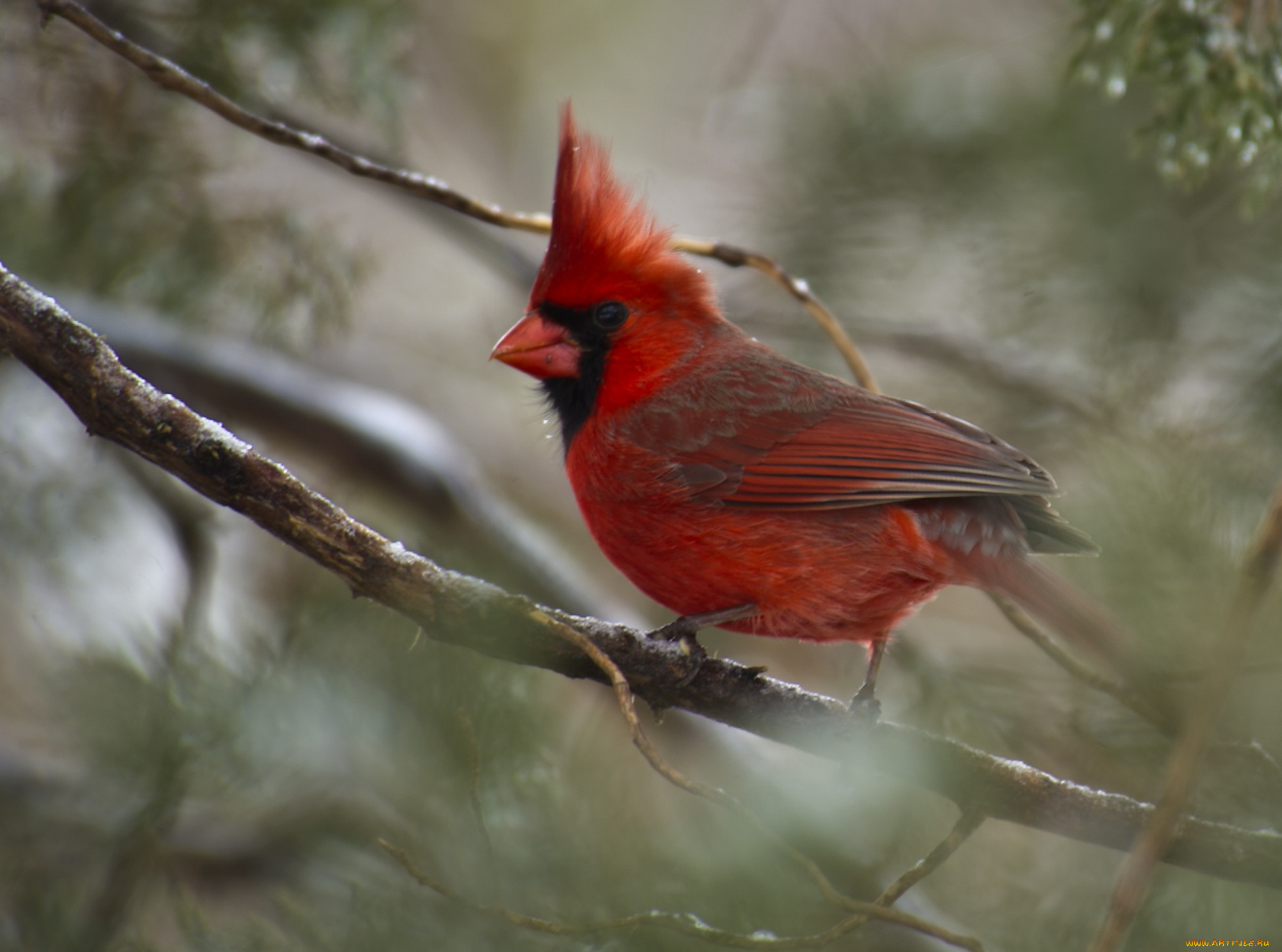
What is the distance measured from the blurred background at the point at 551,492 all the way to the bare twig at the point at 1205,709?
26.1 inches

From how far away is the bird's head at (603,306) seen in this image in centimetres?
265

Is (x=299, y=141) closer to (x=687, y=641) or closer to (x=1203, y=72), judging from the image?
(x=687, y=641)

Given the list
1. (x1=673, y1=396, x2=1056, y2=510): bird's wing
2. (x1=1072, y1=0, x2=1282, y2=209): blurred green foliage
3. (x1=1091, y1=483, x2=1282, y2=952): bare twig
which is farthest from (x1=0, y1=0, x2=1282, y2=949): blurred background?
(x1=1091, y1=483, x2=1282, y2=952): bare twig

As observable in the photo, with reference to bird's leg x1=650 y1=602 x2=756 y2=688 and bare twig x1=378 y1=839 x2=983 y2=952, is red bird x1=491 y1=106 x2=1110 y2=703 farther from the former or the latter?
bare twig x1=378 y1=839 x2=983 y2=952

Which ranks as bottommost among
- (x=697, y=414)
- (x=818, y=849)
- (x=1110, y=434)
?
(x=818, y=849)

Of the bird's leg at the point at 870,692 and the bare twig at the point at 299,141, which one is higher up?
the bare twig at the point at 299,141

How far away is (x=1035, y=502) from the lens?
8.22ft

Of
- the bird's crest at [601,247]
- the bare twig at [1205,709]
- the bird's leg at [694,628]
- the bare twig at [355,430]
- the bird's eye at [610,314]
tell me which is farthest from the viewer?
the bare twig at [355,430]

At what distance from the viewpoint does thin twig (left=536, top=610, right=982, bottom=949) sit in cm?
159

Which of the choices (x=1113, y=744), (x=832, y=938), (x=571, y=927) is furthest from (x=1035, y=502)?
(x=571, y=927)

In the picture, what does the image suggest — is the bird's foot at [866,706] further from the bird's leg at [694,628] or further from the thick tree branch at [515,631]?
the bird's leg at [694,628]

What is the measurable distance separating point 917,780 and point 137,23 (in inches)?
112

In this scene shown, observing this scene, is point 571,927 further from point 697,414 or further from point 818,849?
point 697,414

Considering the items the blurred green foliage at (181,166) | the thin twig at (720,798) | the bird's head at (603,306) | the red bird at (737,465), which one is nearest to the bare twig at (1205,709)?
the thin twig at (720,798)
